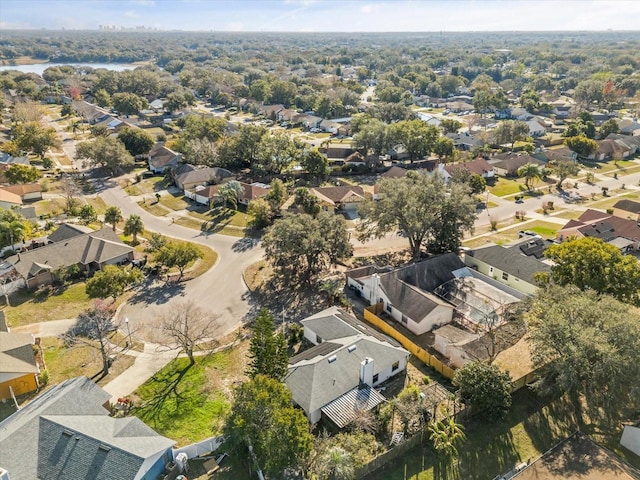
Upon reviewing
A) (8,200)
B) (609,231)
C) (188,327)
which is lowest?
(609,231)

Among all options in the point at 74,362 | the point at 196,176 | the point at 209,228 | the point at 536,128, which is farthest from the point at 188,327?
the point at 536,128

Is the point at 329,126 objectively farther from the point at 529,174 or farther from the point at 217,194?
the point at 217,194

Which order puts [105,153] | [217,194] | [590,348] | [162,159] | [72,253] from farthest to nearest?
[162,159], [105,153], [217,194], [72,253], [590,348]

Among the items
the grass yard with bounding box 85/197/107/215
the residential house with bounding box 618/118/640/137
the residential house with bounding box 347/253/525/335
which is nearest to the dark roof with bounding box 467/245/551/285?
the residential house with bounding box 347/253/525/335

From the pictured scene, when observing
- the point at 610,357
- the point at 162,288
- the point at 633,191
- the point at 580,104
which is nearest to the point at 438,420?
the point at 610,357

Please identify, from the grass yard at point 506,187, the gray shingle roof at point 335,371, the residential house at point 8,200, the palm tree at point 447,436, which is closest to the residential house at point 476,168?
the grass yard at point 506,187

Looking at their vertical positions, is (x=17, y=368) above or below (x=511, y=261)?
above
